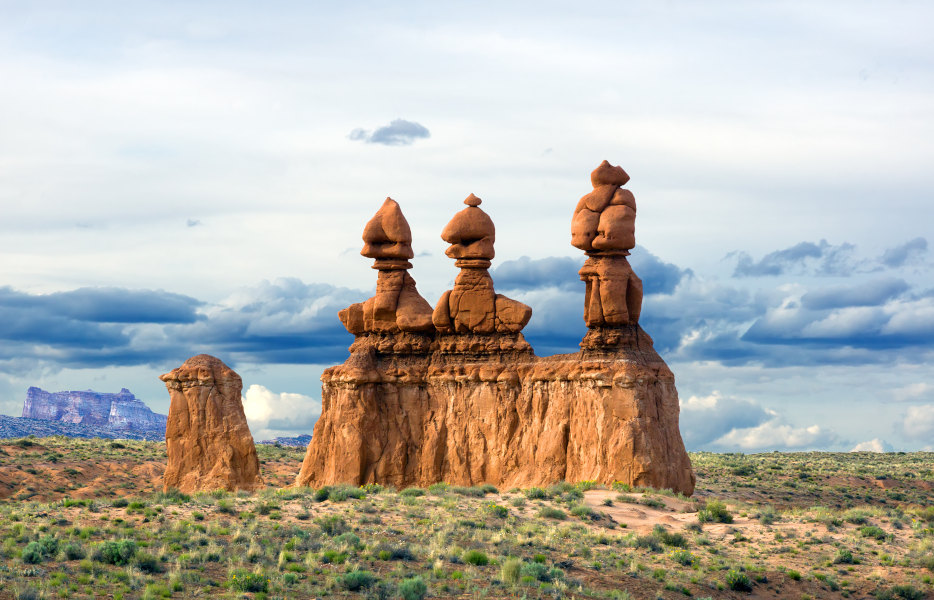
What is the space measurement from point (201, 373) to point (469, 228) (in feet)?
44.6

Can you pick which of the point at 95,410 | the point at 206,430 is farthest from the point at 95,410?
the point at 206,430

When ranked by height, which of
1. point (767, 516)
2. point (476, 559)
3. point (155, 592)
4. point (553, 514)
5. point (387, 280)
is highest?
point (387, 280)

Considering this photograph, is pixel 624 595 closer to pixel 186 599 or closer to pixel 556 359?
pixel 186 599

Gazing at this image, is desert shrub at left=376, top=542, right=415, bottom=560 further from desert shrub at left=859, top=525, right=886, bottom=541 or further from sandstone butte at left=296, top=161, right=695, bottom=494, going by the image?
desert shrub at left=859, top=525, right=886, bottom=541

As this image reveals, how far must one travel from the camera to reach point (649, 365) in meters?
44.2

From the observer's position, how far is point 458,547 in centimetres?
3127

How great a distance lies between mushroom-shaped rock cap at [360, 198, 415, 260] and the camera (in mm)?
50750

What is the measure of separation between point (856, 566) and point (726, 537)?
409 centimetres

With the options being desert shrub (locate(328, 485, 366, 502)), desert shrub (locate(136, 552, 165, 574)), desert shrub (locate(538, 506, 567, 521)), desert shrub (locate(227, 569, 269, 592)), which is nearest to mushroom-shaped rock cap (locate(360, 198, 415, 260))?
desert shrub (locate(328, 485, 366, 502))

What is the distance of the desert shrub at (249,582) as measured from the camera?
2631cm

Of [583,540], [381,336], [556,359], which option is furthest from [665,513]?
[381,336]

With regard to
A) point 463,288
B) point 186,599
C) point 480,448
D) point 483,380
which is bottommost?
point 186,599

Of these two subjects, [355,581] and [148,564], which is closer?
[355,581]

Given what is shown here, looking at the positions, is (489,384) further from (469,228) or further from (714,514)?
(714,514)
